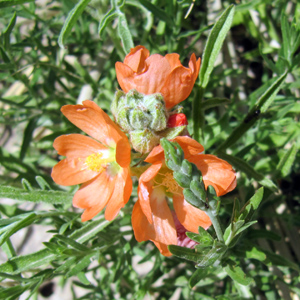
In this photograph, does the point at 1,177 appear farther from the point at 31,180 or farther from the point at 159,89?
the point at 159,89

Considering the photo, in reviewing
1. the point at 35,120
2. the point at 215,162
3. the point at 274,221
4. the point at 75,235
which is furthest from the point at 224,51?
the point at 75,235

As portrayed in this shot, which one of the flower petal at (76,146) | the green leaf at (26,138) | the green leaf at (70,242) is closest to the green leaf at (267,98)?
the flower petal at (76,146)

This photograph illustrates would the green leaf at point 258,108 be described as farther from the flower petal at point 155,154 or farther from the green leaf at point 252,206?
the flower petal at point 155,154

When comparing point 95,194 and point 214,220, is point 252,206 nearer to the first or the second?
point 214,220

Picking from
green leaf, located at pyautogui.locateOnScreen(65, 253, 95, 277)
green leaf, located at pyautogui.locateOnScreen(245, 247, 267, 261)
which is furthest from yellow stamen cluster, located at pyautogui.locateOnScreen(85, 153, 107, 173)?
green leaf, located at pyautogui.locateOnScreen(245, 247, 267, 261)

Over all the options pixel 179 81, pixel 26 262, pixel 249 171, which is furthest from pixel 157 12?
pixel 26 262

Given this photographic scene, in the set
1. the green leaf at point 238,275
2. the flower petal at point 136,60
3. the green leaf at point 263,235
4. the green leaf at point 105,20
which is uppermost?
the green leaf at point 105,20

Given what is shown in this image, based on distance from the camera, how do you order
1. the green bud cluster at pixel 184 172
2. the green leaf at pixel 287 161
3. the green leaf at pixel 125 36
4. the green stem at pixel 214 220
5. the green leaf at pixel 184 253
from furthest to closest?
the green leaf at pixel 287 161 < the green leaf at pixel 125 36 < the green leaf at pixel 184 253 < the green stem at pixel 214 220 < the green bud cluster at pixel 184 172
